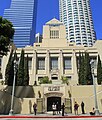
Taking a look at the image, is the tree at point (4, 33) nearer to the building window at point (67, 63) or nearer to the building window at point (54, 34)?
the building window at point (67, 63)

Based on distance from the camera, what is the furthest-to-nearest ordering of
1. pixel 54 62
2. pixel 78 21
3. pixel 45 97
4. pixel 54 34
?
pixel 78 21
pixel 54 34
pixel 54 62
pixel 45 97

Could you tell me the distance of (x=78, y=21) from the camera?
154875 mm

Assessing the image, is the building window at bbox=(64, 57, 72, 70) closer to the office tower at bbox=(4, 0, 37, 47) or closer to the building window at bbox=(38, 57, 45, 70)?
the building window at bbox=(38, 57, 45, 70)

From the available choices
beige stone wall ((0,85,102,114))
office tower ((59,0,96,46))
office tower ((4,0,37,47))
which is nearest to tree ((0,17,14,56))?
beige stone wall ((0,85,102,114))

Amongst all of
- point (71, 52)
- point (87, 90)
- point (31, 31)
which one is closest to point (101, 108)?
point (87, 90)

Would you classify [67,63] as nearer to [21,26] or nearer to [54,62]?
[54,62]

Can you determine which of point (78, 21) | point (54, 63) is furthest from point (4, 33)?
point (78, 21)

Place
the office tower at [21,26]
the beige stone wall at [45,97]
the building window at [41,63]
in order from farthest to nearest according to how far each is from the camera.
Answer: the office tower at [21,26]
the building window at [41,63]
the beige stone wall at [45,97]

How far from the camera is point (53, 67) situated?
194 feet

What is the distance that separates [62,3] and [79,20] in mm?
28005

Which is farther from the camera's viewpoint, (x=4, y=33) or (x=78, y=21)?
(x=78, y=21)

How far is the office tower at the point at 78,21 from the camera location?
14738 cm

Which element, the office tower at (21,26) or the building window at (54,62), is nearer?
the building window at (54,62)

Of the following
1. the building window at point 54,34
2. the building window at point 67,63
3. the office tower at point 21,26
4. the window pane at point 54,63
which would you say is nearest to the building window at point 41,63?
the window pane at point 54,63
